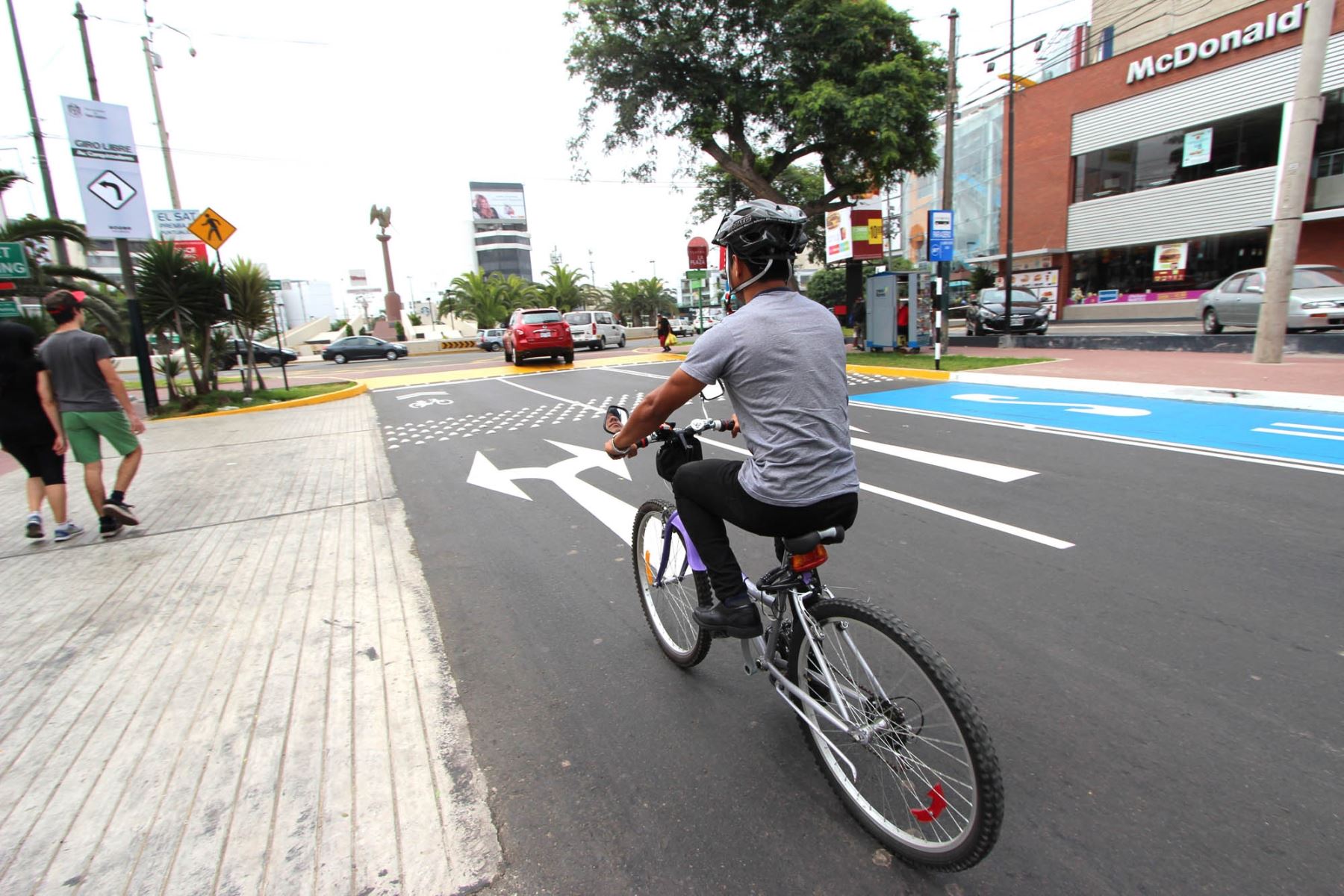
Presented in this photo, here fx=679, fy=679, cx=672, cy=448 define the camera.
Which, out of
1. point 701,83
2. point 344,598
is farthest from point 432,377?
point 344,598

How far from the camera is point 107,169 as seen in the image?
1215 centimetres

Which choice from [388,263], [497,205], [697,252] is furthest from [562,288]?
[497,205]

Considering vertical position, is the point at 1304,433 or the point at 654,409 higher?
the point at 654,409

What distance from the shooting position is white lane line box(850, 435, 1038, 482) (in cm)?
628

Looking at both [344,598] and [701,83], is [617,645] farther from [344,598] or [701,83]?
[701,83]

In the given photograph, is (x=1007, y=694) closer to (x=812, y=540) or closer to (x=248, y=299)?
(x=812, y=540)

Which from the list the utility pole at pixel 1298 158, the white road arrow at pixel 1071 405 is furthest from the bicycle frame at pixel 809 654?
the utility pole at pixel 1298 158

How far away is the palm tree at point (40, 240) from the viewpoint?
1422cm

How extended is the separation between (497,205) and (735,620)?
415 ft

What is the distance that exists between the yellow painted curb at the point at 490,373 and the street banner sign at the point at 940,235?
7.81 meters

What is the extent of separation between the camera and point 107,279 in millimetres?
15094

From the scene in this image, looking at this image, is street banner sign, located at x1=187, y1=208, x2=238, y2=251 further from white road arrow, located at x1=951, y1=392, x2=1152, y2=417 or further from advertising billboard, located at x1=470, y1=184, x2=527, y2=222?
advertising billboard, located at x1=470, y1=184, x2=527, y2=222

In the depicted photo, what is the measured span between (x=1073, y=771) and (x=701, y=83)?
18.9 meters

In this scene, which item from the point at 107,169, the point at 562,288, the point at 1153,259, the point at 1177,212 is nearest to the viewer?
the point at 107,169
